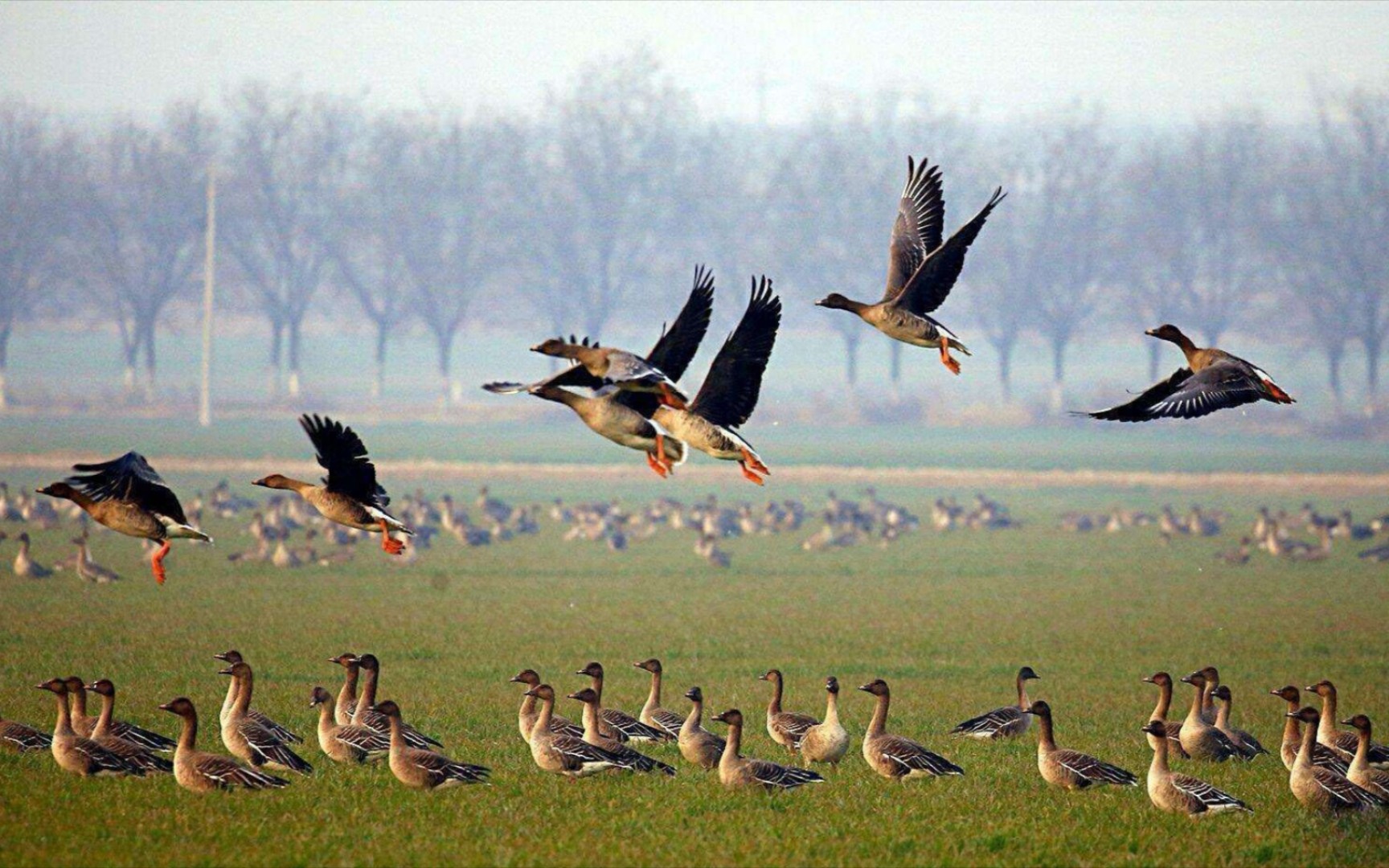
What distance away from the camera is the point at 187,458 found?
58281mm

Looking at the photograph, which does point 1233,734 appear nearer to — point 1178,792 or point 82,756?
point 1178,792

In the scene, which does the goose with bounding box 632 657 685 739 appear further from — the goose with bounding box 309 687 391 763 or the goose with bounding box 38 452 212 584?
the goose with bounding box 38 452 212 584

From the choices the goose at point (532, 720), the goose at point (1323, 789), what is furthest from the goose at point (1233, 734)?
the goose at point (532, 720)

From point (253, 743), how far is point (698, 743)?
384 centimetres

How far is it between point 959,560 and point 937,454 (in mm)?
32996

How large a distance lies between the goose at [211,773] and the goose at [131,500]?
1596mm

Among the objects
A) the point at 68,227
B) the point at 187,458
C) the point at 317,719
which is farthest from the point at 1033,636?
the point at 68,227

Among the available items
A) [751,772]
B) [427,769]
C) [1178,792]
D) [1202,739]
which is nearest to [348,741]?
[427,769]

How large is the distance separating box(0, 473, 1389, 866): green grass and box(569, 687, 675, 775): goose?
0.72 feet

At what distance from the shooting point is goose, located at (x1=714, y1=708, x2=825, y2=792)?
46.1ft

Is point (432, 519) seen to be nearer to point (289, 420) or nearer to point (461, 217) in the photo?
point (289, 420)

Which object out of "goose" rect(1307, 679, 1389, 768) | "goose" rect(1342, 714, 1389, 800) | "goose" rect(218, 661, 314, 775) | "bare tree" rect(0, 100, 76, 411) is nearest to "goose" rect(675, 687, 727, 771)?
"goose" rect(218, 661, 314, 775)

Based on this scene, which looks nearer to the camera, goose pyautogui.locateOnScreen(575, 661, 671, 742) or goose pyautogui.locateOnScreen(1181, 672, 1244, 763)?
goose pyautogui.locateOnScreen(575, 661, 671, 742)

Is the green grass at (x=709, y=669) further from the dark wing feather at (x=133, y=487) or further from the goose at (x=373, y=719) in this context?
the dark wing feather at (x=133, y=487)
